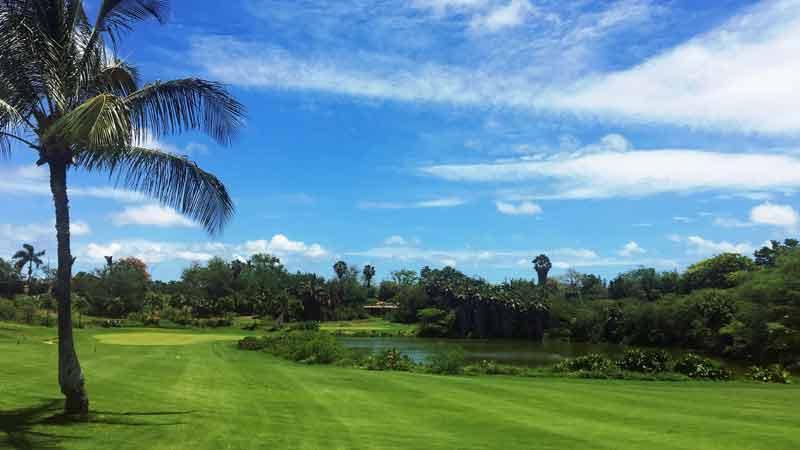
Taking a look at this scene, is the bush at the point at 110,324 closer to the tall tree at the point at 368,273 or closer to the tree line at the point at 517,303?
the tree line at the point at 517,303

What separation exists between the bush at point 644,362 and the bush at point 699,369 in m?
0.79

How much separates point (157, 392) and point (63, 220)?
7.26m

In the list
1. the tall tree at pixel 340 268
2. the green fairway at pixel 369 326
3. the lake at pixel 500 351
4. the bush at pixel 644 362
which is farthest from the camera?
the tall tree at pixel 340 268

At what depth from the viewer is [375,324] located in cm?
11888

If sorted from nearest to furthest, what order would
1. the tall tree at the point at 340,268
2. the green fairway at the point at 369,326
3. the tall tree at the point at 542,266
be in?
1. the green fairway at the point at 369,326
2. the tall tree at the point at 340,268
3. the tall tree at the point at 542,266

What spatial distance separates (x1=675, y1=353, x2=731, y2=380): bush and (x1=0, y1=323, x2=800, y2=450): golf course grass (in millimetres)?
8836

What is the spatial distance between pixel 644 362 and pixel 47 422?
3033 cm

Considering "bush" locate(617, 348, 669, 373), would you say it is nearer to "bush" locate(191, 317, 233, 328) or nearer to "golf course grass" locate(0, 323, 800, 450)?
"golf course grass" locate(0, 323, 800, 450)

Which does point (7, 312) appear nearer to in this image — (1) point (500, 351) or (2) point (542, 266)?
(1) point (500, 351)

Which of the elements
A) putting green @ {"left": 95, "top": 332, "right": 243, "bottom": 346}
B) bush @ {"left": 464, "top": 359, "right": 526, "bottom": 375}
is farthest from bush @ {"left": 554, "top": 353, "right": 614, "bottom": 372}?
putting green @ {"left": 95, "top": 332, "right": 243, "bottom": 346}

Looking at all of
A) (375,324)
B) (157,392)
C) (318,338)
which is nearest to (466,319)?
(375,324)

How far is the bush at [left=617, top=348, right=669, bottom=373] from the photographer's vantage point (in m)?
33.6

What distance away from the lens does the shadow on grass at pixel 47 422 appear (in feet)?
32.3

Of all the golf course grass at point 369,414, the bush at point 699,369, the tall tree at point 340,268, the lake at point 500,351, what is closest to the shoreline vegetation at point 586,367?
the bush at point 699,369
